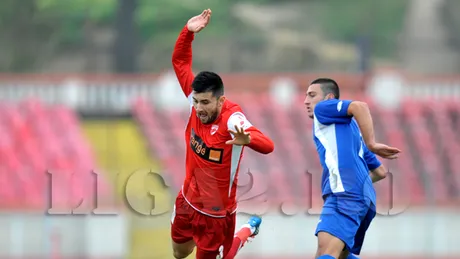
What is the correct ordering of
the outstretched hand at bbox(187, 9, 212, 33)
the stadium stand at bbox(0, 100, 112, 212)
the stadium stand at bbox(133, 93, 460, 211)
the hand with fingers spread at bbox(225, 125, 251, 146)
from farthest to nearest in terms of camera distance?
the stadium stand at bbox(133, 93, 460, 211)
the stadium stand at bbox(0, 100, 112, 212)
the outstretched hand at bbox(187, 9, 212, 33)
the hand with fingers spread at bbox(225, 125, 251, 146)

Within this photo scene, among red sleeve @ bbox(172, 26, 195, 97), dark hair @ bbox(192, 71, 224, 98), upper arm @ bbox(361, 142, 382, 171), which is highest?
red sleeve @ bbox(172, 26, 195, 97)

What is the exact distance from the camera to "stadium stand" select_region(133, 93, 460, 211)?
15.5 metres

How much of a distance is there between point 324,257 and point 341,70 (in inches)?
373

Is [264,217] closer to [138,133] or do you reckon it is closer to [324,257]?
[138,133]

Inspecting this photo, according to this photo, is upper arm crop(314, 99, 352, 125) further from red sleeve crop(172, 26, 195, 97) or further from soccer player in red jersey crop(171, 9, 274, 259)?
red sleeve crop(172, 26, 195, 97)

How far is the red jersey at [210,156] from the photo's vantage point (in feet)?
27.2

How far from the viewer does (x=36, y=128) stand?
633 inches

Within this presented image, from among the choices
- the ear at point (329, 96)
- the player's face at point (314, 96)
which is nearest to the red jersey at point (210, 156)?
the player's face at point (314, 96)

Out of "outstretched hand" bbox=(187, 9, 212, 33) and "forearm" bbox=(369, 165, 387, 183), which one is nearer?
"outstretched hand" bbox=(187, 9, 212, 33)

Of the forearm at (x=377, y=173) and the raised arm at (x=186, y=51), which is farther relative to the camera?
the forearm at (x=377, y=173)

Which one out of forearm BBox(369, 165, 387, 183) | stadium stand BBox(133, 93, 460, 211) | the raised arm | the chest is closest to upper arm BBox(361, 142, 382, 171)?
forearm BBox(369, 165, 387, 183)

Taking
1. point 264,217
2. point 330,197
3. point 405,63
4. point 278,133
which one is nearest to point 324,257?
point 330,197

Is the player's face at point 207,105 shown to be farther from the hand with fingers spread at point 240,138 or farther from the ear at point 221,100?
the hand with fingers spread at point 240,138

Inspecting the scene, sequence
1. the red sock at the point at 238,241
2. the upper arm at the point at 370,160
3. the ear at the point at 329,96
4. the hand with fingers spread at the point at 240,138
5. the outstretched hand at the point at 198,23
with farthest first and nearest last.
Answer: the red sock at the point at 238,241, the upper arm at the point at 370,160, the outstretched hand at the point at 198,23, the ear at the point at 329,96, the hand with fingers spread at the point at 240,138
